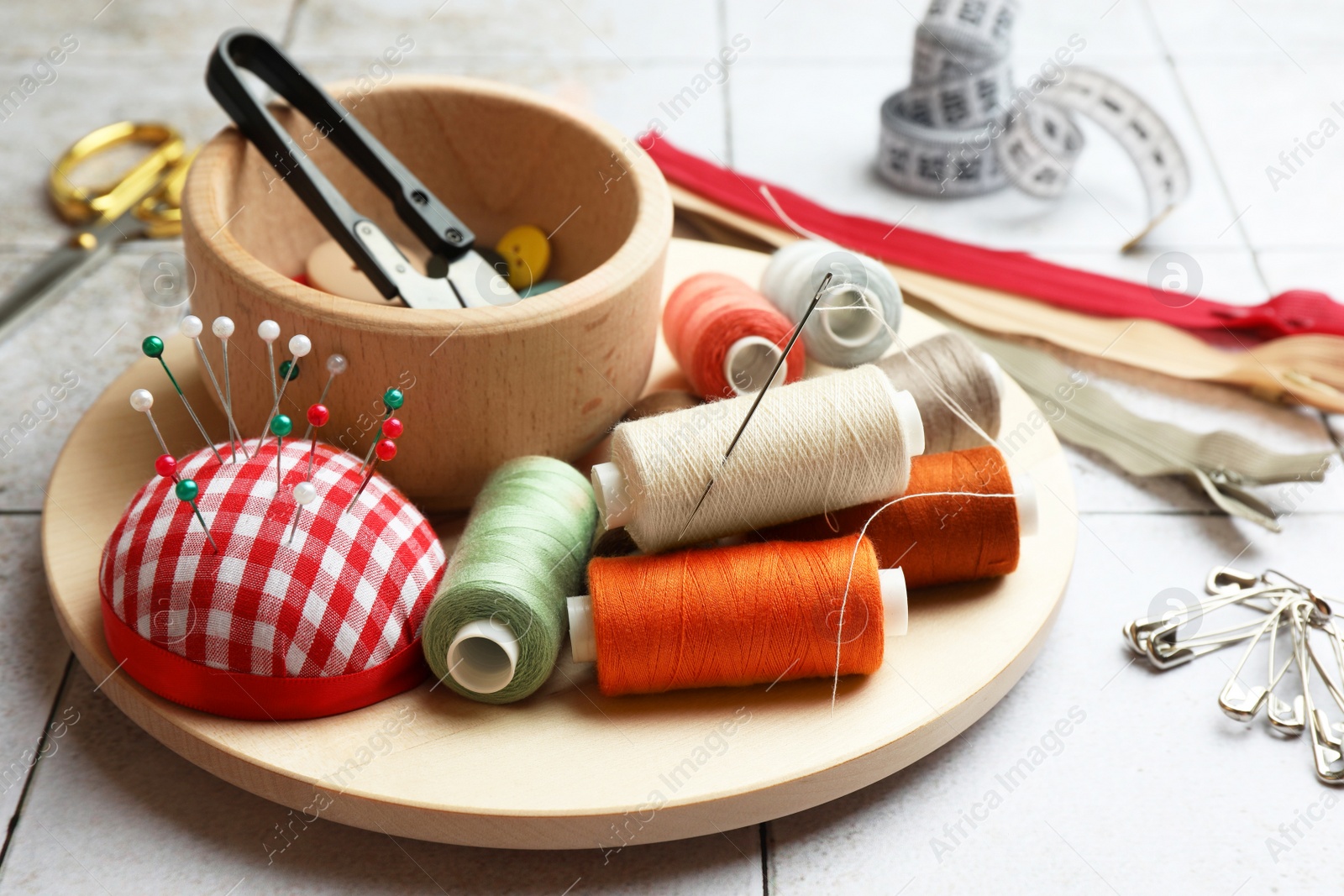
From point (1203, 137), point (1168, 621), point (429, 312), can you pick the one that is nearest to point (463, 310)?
point (429, 312)

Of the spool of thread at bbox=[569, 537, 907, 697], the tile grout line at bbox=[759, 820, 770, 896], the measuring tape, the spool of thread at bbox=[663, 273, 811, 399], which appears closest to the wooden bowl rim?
the spool of thread at bbox=[663, 273, 811, 399]

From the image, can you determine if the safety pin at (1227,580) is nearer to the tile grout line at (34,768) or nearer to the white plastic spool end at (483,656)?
the white plastic spool end at (483,656)

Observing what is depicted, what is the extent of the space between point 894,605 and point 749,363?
360 mm

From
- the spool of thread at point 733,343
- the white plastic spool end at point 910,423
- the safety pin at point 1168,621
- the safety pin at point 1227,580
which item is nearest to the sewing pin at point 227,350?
the spool of thread at point 733,343

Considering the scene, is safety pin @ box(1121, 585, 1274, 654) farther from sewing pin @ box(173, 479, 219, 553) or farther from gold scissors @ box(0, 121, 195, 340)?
gold scissors @ box(0, 121, 195, 340)

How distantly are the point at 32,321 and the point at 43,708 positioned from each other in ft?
2.37

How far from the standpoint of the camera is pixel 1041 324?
167 centimetres

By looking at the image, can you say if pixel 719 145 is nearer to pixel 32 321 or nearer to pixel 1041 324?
pixel 1041 324

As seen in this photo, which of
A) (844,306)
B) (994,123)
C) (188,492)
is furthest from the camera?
(994,123)

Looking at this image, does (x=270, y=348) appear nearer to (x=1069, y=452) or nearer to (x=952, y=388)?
(x=952, y=388)

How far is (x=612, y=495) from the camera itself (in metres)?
1.06

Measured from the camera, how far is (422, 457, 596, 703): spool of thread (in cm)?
99

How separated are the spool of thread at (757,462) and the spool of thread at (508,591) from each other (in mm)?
55

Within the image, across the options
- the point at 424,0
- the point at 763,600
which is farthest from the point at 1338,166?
the point at 424,0
